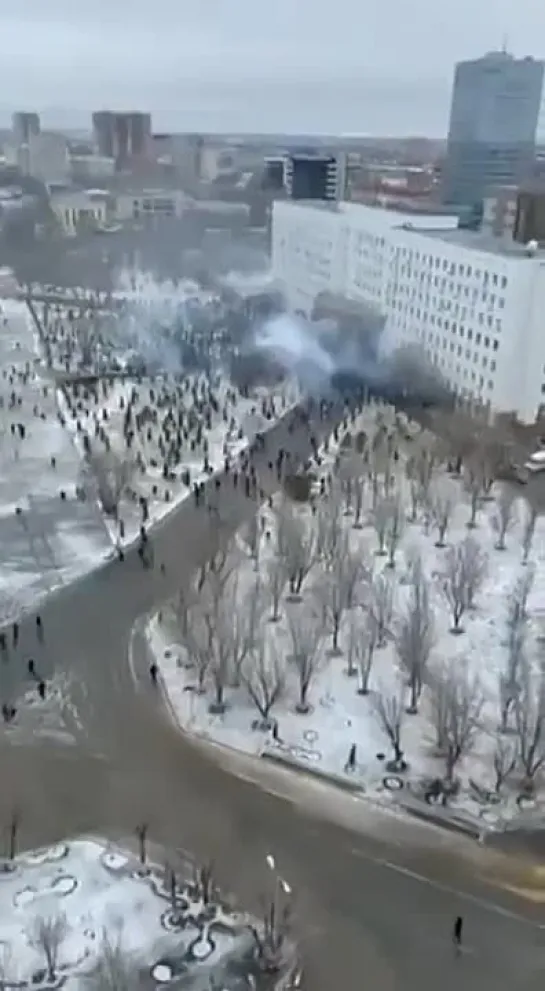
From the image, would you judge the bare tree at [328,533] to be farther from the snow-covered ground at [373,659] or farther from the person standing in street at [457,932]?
the person standing in street at [457,932]

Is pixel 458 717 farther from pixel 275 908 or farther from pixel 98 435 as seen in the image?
pixel 98 435

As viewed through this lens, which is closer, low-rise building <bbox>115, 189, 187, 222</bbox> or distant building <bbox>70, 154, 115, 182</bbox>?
low-rise building <bbox>115, 189, 187, 222</bbox>

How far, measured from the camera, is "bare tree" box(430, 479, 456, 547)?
1227 centimetres

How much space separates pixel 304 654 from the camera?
8781 mm

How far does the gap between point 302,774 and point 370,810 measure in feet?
2.18

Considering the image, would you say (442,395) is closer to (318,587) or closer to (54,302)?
(318,587)

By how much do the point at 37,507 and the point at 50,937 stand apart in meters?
8.22

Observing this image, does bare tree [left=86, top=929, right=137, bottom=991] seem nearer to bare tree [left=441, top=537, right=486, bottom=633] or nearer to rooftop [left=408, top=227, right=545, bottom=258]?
bare tree [left=441, top=537, right=486, bottom=633]

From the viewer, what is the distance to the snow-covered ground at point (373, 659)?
795 cm

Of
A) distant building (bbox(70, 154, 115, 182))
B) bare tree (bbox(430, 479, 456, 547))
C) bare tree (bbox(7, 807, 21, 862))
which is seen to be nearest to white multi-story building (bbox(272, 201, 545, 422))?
bare tree (bbox(430, 479, 456, 547))

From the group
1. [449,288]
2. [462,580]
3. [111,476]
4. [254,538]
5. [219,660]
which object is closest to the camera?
[219,660]

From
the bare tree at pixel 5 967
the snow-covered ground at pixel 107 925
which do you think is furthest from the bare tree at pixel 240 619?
the bare tree at pixel 5 967

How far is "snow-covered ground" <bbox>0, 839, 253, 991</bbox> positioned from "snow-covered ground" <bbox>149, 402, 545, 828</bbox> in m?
1.73

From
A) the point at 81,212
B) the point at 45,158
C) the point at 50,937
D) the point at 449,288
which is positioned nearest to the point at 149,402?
the point at 449,288
